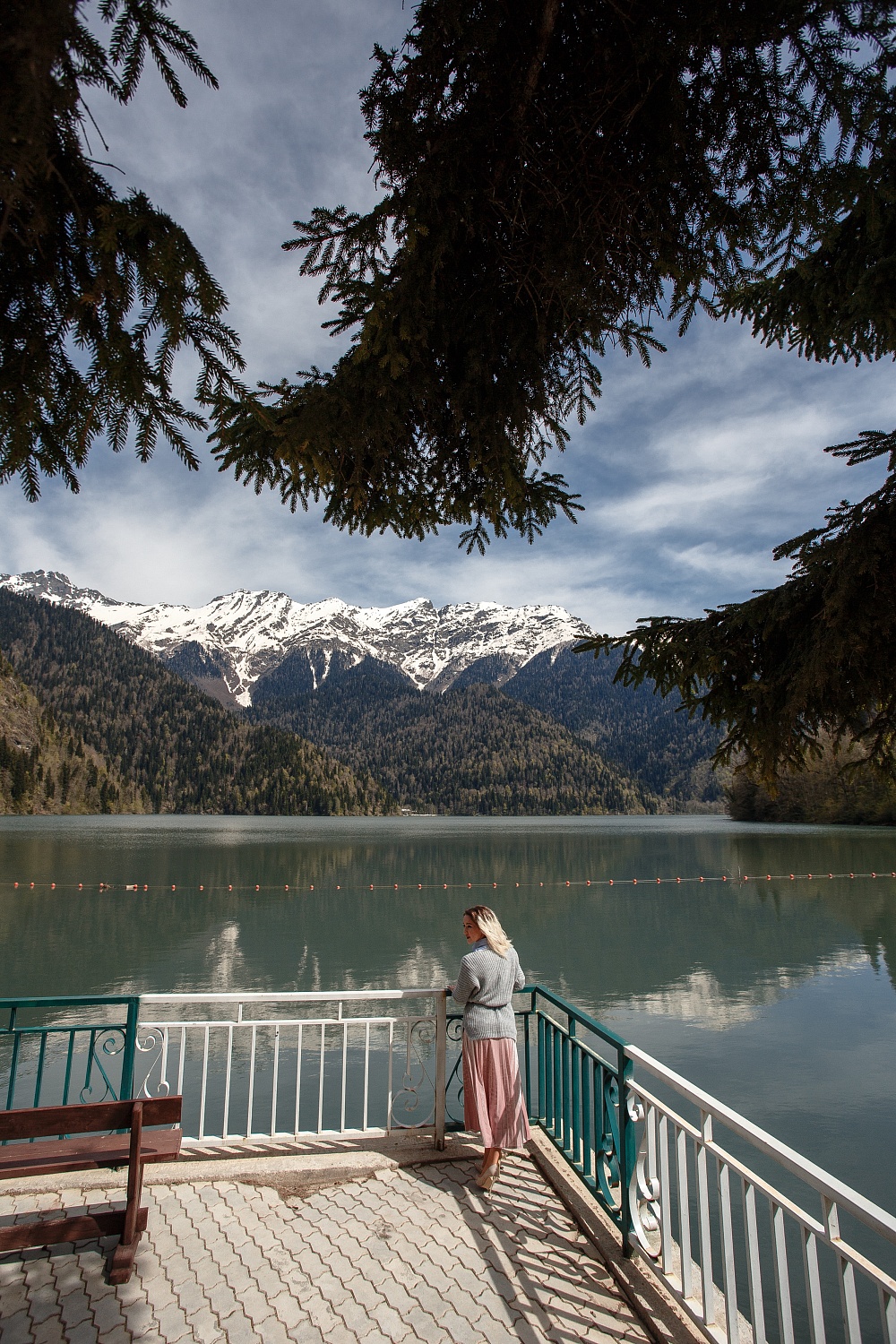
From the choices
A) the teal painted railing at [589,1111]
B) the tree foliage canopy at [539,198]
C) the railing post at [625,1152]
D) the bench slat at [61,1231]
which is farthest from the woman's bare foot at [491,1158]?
the tree foliage canopy at [539,198]

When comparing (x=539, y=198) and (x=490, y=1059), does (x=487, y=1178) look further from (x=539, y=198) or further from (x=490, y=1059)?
(x=539, y=198)

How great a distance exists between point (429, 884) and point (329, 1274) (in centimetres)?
3520

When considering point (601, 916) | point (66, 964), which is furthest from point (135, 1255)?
point (601, 916)

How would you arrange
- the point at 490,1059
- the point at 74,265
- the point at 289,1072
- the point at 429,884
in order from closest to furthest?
1. the point at 74,265
2. the point at 490,1059
3. the point at 289,1072
4. the point at 429,884

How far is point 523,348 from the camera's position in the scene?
11.6 ft

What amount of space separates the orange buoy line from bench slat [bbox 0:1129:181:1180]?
1279 inches

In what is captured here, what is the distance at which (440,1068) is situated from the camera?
17.6ft

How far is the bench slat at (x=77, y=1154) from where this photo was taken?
377 centimetres

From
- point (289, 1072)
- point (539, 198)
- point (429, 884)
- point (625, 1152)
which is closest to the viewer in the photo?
point (539, 198)

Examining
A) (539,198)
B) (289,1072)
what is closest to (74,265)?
(539,198)

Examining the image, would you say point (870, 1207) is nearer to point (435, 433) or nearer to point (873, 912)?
point (435, 433)

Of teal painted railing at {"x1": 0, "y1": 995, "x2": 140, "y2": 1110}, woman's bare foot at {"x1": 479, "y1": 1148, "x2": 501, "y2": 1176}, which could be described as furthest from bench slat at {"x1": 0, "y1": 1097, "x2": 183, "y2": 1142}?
teal painted railing at {"x1": 0, "y1": 995, "x2": 140, "y2": 1110}

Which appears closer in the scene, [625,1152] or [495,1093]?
[625,1152]

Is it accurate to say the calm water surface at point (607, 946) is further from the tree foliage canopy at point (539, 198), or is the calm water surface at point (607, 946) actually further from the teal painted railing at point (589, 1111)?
the tree foliage canopy at point (539, 198)
